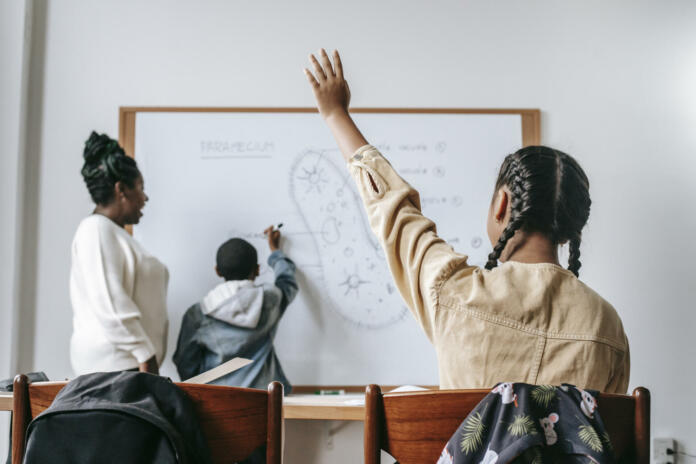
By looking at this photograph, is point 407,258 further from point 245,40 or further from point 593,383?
point 245,40

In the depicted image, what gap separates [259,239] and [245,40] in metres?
0.82

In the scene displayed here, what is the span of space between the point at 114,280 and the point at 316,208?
0.82 metres

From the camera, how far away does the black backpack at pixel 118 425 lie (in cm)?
82

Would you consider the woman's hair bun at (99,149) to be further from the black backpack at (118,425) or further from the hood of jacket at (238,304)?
the black backpack at (118,425)

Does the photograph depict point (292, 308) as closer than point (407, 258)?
No

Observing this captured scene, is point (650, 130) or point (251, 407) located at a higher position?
point (650, 130)

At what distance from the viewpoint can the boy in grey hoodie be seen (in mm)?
2256

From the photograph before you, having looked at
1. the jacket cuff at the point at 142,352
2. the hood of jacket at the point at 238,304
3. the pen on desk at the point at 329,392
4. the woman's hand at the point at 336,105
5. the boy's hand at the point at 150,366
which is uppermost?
the woman's hand at the point at 336,105

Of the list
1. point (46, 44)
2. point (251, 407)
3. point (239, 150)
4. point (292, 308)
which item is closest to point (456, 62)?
point (239, 150)

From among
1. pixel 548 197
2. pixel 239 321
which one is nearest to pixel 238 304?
pixel 239 321

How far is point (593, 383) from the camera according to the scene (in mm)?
915

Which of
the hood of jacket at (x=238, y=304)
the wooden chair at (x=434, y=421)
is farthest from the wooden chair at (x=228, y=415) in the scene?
the hood of jacket at (x=238, y=304)

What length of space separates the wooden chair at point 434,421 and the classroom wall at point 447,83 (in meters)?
1.83

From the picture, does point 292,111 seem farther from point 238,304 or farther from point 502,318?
point 502,318
